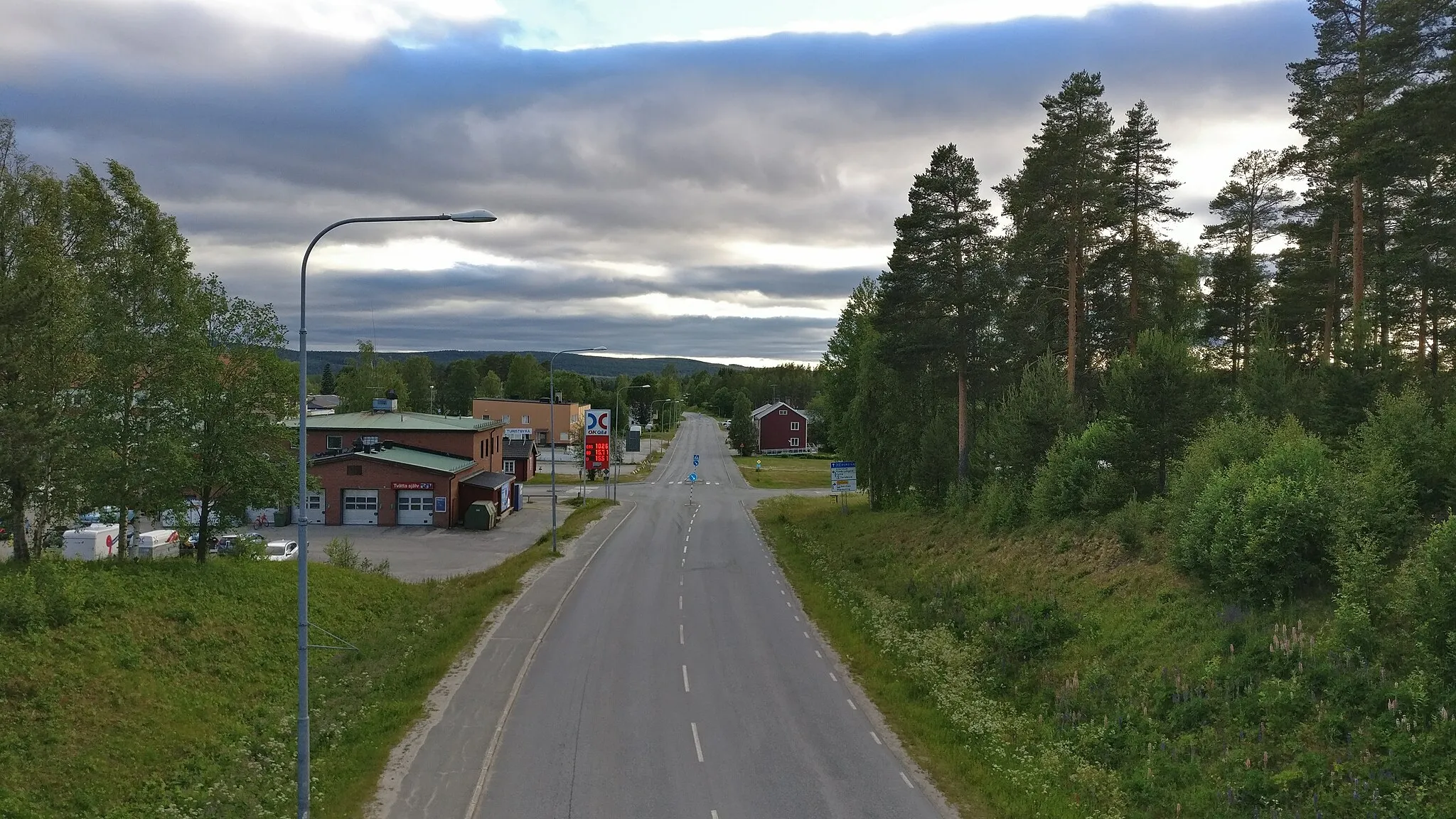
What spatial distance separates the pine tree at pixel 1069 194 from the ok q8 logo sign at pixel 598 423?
137ft

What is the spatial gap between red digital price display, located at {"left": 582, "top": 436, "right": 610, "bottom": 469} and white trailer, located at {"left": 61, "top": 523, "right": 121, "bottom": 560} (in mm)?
39257

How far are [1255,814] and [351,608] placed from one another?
79.9 feet

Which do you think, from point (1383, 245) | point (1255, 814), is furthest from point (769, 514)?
point (1255, 814)

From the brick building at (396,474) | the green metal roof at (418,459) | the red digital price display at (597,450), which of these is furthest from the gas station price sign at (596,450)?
the green metal roof at (418,459)

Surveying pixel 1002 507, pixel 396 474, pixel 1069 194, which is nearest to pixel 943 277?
pixel 1069 194

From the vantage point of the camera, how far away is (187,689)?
17469 millimetres

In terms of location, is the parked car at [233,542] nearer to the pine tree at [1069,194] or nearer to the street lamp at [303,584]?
the street lamp at [303,584]

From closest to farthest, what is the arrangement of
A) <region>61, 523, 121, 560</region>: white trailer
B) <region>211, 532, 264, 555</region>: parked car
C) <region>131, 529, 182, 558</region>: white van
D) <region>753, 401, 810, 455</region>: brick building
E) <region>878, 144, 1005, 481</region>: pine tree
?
<region>211, 532, 264, 555</region>: parked car < <region>61, 523, 121, 560</region>: white trailer < <region>131, 529, 182, 558</region>: white van < <region>878, 144, 1005, 481</region>: pine tree < <region>753, 401, 810, 455</region>: brick building

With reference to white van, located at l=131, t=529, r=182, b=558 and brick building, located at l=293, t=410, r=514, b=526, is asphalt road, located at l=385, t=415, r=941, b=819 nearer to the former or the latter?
white van, located at l=131, t=529, r=182, b=558

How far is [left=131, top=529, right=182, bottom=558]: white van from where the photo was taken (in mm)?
35219

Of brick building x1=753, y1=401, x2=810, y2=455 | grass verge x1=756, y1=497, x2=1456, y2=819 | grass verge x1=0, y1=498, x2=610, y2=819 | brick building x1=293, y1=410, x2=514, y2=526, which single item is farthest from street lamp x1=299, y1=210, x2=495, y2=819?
brick building x1=753, y1=401, x2=810, y2=455

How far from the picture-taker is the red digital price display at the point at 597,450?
2842 inches

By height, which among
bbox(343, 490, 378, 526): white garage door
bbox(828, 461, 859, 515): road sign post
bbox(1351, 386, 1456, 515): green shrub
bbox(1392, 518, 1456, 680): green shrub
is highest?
bbox(1351, 386, 1456, 515): green shrub

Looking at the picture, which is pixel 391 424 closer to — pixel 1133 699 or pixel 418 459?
pixel 418 459
